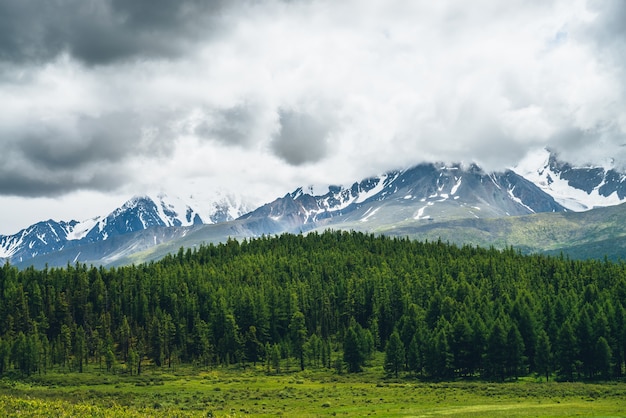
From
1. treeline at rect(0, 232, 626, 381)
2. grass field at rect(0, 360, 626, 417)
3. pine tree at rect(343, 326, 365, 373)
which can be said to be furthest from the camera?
A: pine tree at rect(343, 326, 365, 373)

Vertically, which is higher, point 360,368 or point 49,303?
point 49,303

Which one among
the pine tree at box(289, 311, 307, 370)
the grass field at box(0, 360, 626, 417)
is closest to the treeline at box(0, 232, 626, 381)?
the pine tree at box(289, 311, 307, 370)

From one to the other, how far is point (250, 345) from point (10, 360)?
6553cm

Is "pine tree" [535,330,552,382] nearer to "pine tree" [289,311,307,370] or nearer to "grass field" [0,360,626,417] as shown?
"grass field" [0,360,626,417]

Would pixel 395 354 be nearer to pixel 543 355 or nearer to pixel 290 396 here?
pixel 543 355

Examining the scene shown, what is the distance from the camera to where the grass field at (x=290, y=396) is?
81.4 metres

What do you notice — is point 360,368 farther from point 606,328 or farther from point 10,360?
point 10,360

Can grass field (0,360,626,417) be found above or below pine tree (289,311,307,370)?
below

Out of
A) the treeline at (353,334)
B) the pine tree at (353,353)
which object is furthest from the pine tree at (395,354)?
the pine tree at (353,353)

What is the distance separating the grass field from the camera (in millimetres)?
81450

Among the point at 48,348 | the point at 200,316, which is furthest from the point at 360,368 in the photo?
the point at 48,348

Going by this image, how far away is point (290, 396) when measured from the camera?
363ft

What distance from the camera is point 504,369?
447 feet

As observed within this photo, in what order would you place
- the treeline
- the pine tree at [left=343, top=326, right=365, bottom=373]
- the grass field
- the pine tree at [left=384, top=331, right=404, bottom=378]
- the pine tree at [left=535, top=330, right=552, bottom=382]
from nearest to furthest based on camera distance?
the grass field
the pine tree at [left=535, top=330, right=552, bottom=382]
the treeline
the pine tree at [left=384, top=331, right=404, bottom=378]
the pine tree at [left=343, top=326, right=365, bottom=373]
